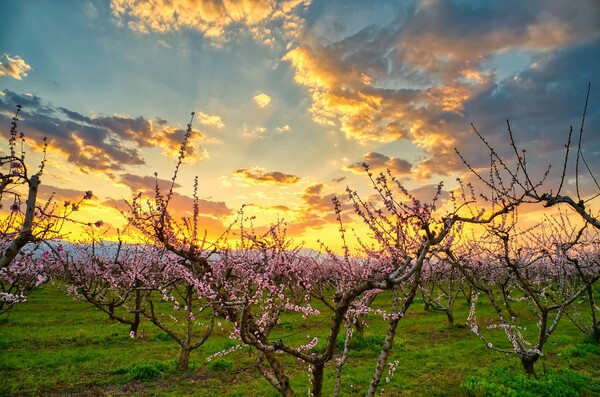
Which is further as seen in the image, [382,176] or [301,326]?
[301,326]

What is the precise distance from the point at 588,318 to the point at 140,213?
33.0 meters

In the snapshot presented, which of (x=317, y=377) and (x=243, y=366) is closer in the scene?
(x=317, y=377)

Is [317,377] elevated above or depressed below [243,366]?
above

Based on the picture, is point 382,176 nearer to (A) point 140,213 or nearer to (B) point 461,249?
(A) point 140,213

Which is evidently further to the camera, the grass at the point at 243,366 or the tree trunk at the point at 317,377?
the grass at the point at 243,366

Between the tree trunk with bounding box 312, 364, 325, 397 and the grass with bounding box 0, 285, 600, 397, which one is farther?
the grass with bounding box 0, 285, 600, 397

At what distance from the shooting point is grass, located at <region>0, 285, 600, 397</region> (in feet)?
40.3

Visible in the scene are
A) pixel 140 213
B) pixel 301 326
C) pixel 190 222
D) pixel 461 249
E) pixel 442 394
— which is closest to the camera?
pixel 140 213

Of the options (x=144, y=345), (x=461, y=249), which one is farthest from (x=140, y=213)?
(x=461, y=249)

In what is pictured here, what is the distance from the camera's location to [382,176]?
8.58 meters

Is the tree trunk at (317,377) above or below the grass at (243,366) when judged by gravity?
above

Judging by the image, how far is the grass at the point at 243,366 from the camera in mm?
12273

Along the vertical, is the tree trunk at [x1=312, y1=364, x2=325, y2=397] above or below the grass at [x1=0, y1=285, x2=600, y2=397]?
above

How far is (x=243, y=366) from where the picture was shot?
16094mm
